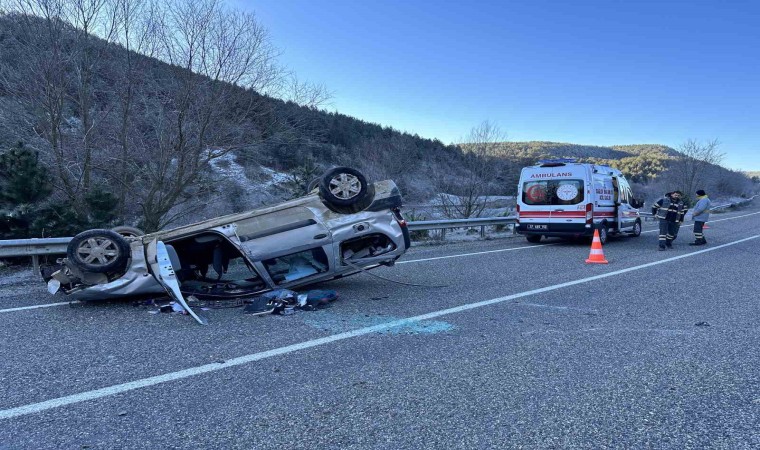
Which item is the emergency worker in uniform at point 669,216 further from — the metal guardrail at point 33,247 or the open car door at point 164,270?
the metal guardrail at point 33,247

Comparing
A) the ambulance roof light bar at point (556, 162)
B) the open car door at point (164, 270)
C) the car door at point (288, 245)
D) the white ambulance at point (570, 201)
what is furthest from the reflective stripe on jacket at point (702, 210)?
the open car door at point (164, 270)

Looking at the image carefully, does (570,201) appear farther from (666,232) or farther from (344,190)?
(344,190)

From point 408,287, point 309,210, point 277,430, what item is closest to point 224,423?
point 277,430

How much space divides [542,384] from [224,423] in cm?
214

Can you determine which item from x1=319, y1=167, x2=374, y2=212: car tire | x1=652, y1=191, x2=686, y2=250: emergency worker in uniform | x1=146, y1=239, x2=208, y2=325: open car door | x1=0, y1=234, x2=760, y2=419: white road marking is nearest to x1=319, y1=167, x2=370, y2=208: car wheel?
x1=319, y1=167, x2=374, y2=212: car tire

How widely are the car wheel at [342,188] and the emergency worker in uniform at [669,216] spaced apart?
875 cm

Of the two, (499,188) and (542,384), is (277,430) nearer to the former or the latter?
(542,384)

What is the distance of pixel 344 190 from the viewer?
5.91 metres

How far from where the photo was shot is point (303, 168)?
23984 millimetres

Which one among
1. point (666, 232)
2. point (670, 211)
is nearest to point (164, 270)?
point (666, 232)

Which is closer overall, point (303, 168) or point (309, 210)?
point (309, 210)

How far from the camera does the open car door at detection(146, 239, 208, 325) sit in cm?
477

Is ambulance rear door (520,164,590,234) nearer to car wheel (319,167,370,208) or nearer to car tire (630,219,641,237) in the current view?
car tire (630,219,641,237)

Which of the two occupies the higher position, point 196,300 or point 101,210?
point 101,210
